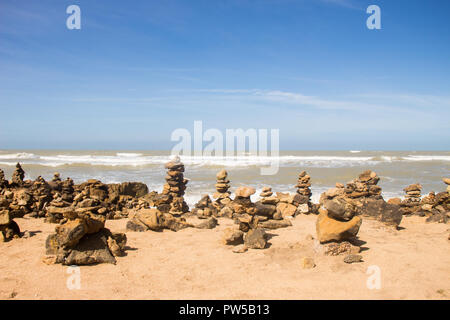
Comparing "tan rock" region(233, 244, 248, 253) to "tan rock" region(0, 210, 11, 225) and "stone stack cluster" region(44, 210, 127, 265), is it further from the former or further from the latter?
"tan rock" region(0, 210, 11, 225)

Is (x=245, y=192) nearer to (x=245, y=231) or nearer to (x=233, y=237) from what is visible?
(x=245, y=231)

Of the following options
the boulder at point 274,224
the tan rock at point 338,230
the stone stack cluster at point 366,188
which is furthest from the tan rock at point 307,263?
the stone stack cluster at point 366,188

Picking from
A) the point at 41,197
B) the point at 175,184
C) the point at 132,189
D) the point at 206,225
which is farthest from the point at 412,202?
the point at 41,197

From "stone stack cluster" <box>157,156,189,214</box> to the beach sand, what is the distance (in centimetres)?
403

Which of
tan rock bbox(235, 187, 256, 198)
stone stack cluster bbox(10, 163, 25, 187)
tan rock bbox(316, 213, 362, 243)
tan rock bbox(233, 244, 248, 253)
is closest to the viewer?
tan rock bbox(316, 213, 362, 243)

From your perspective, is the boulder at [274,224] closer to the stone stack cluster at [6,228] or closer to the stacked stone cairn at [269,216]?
the stacked stone cairn at [269,216]

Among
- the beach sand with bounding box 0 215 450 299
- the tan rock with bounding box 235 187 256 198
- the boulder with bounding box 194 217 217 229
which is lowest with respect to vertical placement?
the boulder with bounding box 194 217 217 229

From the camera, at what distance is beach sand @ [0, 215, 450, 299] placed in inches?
227

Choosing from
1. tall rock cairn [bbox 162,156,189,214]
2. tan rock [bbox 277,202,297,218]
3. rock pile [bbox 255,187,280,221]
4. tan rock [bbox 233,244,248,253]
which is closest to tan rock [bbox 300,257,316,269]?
tan rock [bbox 233,244,248,253]

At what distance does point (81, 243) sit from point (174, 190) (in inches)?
283

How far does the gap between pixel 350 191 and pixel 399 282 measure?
→ 9022mm
